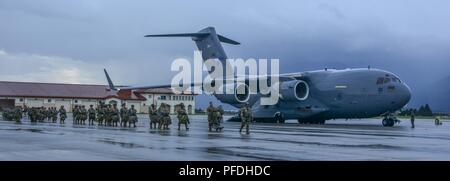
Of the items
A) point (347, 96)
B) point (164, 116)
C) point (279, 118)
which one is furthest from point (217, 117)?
point (279, 118)

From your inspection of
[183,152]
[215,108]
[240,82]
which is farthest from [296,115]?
[183,152]

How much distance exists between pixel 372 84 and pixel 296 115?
5.97 meters

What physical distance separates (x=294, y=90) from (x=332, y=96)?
8.10 ft

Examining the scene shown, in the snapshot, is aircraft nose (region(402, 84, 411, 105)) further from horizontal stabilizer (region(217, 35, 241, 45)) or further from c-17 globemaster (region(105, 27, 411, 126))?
horizontal stabilizer (region(217, 35, 241, 45))

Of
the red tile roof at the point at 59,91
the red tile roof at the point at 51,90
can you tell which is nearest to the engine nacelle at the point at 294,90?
the red tile roof at the point at 59,91

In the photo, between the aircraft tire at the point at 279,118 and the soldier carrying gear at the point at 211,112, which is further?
the aircraft tire at the point at 279,118

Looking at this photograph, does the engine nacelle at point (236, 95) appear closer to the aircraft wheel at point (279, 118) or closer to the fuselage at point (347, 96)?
the fuselage at point (347, 96)

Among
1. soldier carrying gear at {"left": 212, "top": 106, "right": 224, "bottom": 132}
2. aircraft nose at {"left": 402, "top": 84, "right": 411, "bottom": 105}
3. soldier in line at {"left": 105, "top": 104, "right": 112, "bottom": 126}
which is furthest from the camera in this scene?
aircraft nose at {"left": 402, "top": 84, "right": 411, "bottom": 105}

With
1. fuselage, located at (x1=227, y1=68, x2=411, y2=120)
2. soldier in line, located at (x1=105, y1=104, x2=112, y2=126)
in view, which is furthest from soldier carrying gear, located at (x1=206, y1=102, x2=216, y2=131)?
fuselage, located at (x1=227, y1=68, x2=411, y2=120)

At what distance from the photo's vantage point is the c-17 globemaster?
1316 inches

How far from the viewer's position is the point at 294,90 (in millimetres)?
36750

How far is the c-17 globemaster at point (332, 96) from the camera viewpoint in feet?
110
